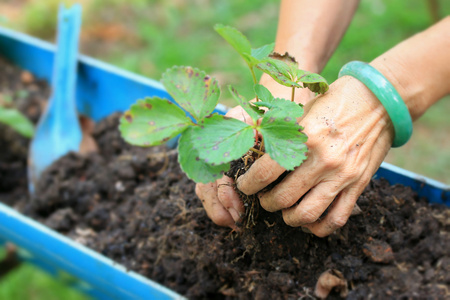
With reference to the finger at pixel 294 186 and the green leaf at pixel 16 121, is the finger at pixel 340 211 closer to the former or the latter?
the finger at pixel 294 186

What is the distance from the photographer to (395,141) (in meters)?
1.12

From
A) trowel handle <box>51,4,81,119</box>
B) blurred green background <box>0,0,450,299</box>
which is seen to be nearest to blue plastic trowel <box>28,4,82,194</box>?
trowel handle <box>51,4,81,119</box>

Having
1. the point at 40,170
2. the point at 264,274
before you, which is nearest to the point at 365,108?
the point at 264,274

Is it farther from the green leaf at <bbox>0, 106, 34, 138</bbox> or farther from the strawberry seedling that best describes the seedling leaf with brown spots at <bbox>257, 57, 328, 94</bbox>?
the green leaf at <bbox>0, 106, 34, 138</bbox>

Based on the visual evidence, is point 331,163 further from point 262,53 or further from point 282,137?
point 262,53

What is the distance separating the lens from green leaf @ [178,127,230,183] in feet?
2.93

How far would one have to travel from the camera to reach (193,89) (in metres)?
0.91

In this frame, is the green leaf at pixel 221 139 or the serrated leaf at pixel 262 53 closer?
the green leaf at pixel 221 139

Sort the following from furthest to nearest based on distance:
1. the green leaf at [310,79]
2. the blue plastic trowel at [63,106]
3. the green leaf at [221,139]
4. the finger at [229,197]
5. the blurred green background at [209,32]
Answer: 1. the blurred green background at [209,32]
2. the blue plastic trowel at [63,106]
3. the finger at [229,197]
4. the green leaf at [310,79]
5. the green leaf at [221,139]

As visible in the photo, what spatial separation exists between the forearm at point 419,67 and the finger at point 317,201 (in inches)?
12.7

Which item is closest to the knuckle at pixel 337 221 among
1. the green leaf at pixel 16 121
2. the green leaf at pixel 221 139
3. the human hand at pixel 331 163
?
the human hand at pixel 331 163

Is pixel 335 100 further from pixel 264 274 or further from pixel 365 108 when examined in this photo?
pixel 264 274

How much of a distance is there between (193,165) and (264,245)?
14.9 inches

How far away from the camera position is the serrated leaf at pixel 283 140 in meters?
0.85
